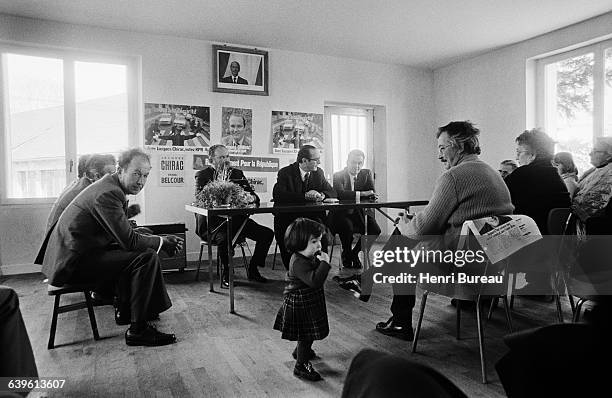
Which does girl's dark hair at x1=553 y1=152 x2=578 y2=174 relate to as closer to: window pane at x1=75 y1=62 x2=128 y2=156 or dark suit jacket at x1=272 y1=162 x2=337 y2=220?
dark suit jacket at x1=272 y1=162 x2=337 y2=220

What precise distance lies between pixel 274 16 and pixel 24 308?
3.71 metres

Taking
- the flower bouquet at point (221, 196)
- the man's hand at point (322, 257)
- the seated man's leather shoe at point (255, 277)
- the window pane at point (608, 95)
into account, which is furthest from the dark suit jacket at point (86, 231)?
the window pane at point (608, 95)

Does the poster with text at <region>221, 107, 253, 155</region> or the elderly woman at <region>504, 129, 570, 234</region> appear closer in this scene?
Answer: the elderly woman at <region>504, 129, 570, 234</region>

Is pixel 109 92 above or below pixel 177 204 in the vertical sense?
above

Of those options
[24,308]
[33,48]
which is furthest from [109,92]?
[24,308]

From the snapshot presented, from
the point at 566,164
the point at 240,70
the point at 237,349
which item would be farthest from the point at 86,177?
the point at 566,164

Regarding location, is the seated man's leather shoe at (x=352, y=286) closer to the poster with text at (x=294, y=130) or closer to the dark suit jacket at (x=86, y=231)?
the dark suit jacket at (x=86, y=231)

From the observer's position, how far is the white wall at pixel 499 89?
572 cm

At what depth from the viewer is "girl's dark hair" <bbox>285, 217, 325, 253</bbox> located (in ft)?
7.46

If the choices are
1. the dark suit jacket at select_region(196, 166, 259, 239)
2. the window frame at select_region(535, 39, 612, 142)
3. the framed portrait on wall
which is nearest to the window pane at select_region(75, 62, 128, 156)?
the framed portrait on wall

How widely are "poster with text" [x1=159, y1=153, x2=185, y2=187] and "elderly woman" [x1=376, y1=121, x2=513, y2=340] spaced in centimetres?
376

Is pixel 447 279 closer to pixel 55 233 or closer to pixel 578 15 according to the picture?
pixel 55 233

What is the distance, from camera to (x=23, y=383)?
1.82 meters

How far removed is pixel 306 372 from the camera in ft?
7.35
